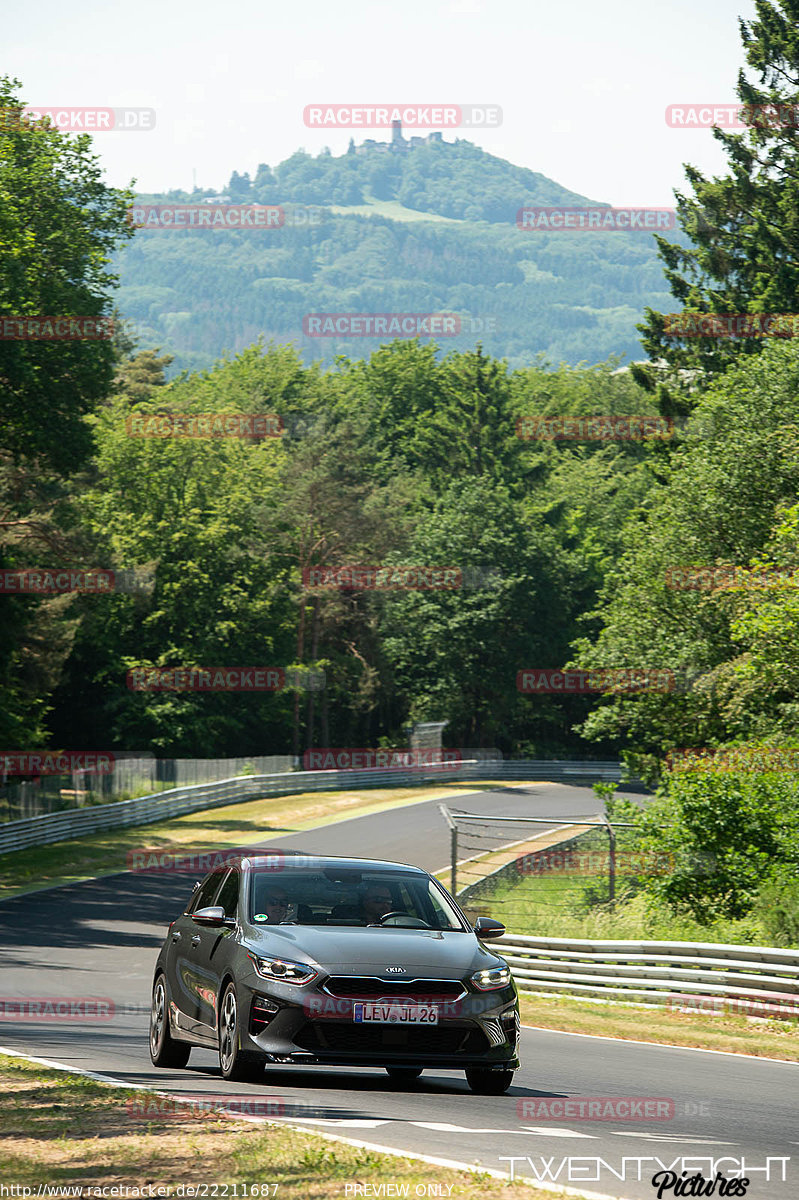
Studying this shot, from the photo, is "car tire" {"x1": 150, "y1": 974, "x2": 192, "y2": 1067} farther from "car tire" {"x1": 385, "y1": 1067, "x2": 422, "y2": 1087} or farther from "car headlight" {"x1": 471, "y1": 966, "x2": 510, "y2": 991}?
"car headlight" {"x1": 471, "y1": 966, "x2": 510, "y2": 991}

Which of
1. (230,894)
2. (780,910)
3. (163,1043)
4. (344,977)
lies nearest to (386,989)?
(344,977)

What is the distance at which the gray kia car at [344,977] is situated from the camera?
890cm

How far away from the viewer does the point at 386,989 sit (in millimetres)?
8977

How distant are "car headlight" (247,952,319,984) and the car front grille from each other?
138 millimetres

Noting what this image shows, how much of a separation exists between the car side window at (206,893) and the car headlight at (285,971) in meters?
1.85

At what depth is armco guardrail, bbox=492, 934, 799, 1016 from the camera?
56.1 feet

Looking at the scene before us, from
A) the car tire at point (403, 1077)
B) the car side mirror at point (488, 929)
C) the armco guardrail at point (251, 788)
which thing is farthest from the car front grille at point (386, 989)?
the armco guardrail at point (251, 788)

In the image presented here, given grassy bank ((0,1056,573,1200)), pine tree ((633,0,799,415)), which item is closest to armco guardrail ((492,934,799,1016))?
grassy bank ((0,1056,573,1200))

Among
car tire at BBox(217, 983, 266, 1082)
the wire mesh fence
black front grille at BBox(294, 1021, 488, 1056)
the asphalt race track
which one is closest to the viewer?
the asphalt race track

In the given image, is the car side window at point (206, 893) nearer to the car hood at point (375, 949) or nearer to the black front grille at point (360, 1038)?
the car hood at point (375, 949)

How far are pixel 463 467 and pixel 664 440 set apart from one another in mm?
42429

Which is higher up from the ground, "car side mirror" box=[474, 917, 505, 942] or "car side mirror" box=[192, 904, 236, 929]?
"car side mirror" box=[192, 904, 236, 929]

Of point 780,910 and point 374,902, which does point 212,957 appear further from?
point 780,910

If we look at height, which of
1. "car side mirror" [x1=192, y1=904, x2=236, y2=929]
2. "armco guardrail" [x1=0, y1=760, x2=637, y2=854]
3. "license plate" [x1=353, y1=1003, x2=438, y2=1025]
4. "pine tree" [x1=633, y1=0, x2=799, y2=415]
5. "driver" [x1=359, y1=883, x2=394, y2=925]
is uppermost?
"pine tree" [x1=633, y1=0, x2=799, y2=415]
